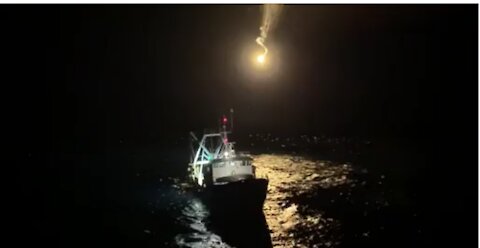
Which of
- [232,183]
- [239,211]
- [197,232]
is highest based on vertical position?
[232,183]

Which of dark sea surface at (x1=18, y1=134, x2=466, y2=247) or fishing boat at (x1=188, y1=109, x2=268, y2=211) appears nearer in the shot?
dark sea surface at (x1=18, y1=134, x2=466, y2=247)

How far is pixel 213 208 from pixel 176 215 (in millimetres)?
4884

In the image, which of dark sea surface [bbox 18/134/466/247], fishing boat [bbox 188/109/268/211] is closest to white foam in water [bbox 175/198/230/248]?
dark sea surface [bbox 18/134/466/247]

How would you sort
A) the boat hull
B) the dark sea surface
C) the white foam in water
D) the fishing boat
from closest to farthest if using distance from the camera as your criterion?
the white foam in water
the dark sea surface
the boat hull
the fishing boat

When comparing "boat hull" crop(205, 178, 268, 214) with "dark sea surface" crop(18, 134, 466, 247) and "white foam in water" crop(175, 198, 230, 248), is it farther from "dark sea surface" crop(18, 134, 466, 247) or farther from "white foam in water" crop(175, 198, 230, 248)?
"white foam in water" crop(175, 198, 230, 248)

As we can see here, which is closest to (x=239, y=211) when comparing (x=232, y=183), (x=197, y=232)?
(x=232, y=183)

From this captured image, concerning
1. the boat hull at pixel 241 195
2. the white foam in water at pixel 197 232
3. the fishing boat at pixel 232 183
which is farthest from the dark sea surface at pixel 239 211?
the fishing boat at pixel 232 183

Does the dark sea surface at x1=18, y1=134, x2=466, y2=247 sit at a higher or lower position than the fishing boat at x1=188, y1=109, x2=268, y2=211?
lower

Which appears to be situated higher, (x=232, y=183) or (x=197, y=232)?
(x=232, y=183)

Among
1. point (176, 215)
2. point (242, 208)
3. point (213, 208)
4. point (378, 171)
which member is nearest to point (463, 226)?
point (242, 208)

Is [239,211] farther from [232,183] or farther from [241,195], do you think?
[232,183]

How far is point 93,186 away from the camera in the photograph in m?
64.6

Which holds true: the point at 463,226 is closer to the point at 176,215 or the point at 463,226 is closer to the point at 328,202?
the point at 328,202

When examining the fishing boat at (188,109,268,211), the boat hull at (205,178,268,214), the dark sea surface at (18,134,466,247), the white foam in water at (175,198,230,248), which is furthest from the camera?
the fishing boat at (188,109,268,211)
